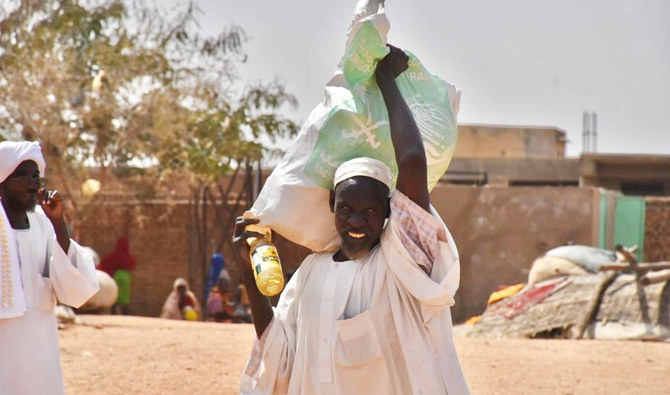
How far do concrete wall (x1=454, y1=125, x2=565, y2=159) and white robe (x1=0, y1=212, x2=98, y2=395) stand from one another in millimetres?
21068

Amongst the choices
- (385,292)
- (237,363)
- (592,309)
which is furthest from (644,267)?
(385,292)

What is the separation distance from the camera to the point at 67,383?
8086 millimetres

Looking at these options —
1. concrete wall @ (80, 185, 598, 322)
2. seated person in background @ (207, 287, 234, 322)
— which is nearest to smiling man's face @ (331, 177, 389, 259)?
seated person in background @ (207, 287, 234, 322)

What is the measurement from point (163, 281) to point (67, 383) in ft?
33.5

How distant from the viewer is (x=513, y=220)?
53.2 feet

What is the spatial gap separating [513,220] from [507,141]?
35.4 ft

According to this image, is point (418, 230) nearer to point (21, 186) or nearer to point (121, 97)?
point (21, 186)

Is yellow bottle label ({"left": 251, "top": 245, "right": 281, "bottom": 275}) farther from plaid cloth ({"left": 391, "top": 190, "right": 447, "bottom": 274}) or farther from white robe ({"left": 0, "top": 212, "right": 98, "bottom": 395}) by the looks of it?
white robe ({"left": 0, "top": 212, "right": 98, "bottom": 395})

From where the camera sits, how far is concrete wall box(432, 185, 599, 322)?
16047 millimetres

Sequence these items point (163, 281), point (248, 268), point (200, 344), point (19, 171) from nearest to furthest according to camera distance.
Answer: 1. point (248, 268)
2. point (19, 171)
3. point (200, 344)
4. point (163, 281)

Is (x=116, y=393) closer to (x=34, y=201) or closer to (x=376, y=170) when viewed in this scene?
(x=34, y=201)

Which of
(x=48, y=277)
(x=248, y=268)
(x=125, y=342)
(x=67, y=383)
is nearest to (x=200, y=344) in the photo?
(x=125, y=342)

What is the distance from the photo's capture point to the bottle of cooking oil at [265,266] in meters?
3.38

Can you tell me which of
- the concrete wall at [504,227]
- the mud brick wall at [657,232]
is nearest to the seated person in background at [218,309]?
the concrete wall at [504,227]
